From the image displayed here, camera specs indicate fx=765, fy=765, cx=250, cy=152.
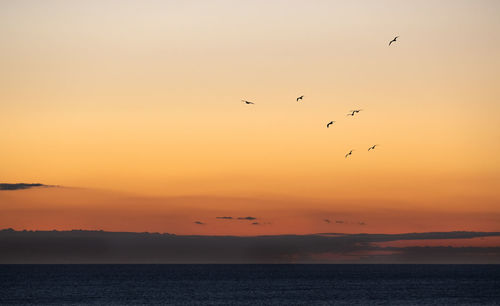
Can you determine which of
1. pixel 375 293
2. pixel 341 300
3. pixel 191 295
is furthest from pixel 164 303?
pixel 375 293

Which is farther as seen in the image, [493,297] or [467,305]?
[493,297]

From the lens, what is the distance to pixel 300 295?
15788 centimetres

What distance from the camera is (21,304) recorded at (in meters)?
138

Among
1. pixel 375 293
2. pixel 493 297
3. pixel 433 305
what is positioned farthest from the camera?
pixel 375 293

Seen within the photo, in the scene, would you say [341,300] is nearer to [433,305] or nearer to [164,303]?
[433,305]

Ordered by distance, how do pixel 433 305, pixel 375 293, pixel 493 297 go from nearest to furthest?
pixel 433 305 → pixel 493 297 → pixel 375 293

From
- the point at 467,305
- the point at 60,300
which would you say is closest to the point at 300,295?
the point at 467,305

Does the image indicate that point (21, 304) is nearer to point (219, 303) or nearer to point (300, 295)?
point (219, 303)

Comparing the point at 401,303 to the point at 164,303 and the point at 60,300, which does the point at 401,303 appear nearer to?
the point at 164,303

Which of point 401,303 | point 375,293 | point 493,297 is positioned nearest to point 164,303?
point 401,303

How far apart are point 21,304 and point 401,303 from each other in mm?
68223

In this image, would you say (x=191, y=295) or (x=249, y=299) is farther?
(x=191, y=295)

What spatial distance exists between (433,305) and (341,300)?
19129mm

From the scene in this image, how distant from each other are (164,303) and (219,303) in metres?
9.82
